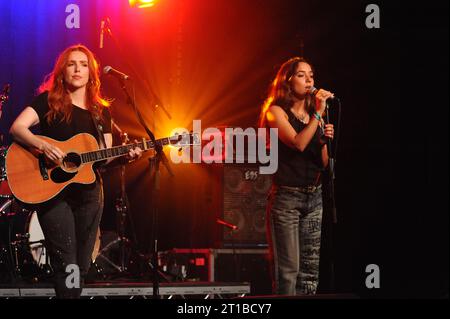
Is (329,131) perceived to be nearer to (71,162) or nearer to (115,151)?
(115,151)

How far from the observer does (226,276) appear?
19.2 feet

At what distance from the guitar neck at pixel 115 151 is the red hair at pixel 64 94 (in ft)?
0.88

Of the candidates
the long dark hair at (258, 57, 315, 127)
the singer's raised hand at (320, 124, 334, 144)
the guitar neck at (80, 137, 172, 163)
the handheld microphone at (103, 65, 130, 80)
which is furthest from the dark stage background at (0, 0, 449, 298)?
the singer's raised hand at (320, 124, 334, 144)

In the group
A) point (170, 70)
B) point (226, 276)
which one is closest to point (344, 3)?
point (170, 70)

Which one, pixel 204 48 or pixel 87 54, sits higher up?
pixel 204 48

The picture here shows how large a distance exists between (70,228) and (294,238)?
1.41 meters

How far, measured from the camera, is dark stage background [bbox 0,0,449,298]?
5762 mm

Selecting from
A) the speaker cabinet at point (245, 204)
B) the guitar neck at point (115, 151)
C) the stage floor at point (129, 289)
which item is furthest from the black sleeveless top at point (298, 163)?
the speaker cabinet at point (245, 204)

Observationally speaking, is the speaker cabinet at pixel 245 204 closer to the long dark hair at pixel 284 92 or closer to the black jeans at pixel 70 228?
the long dark hair at pixel 284 92

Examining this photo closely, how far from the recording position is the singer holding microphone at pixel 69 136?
3518mm

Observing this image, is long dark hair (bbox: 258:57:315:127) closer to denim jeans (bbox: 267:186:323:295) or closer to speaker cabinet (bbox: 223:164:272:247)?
denim jeans (bbox: 267:186:323:295)

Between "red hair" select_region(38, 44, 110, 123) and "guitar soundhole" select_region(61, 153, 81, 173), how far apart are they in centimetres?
26

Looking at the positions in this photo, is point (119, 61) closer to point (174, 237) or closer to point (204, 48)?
point (204, 48)
